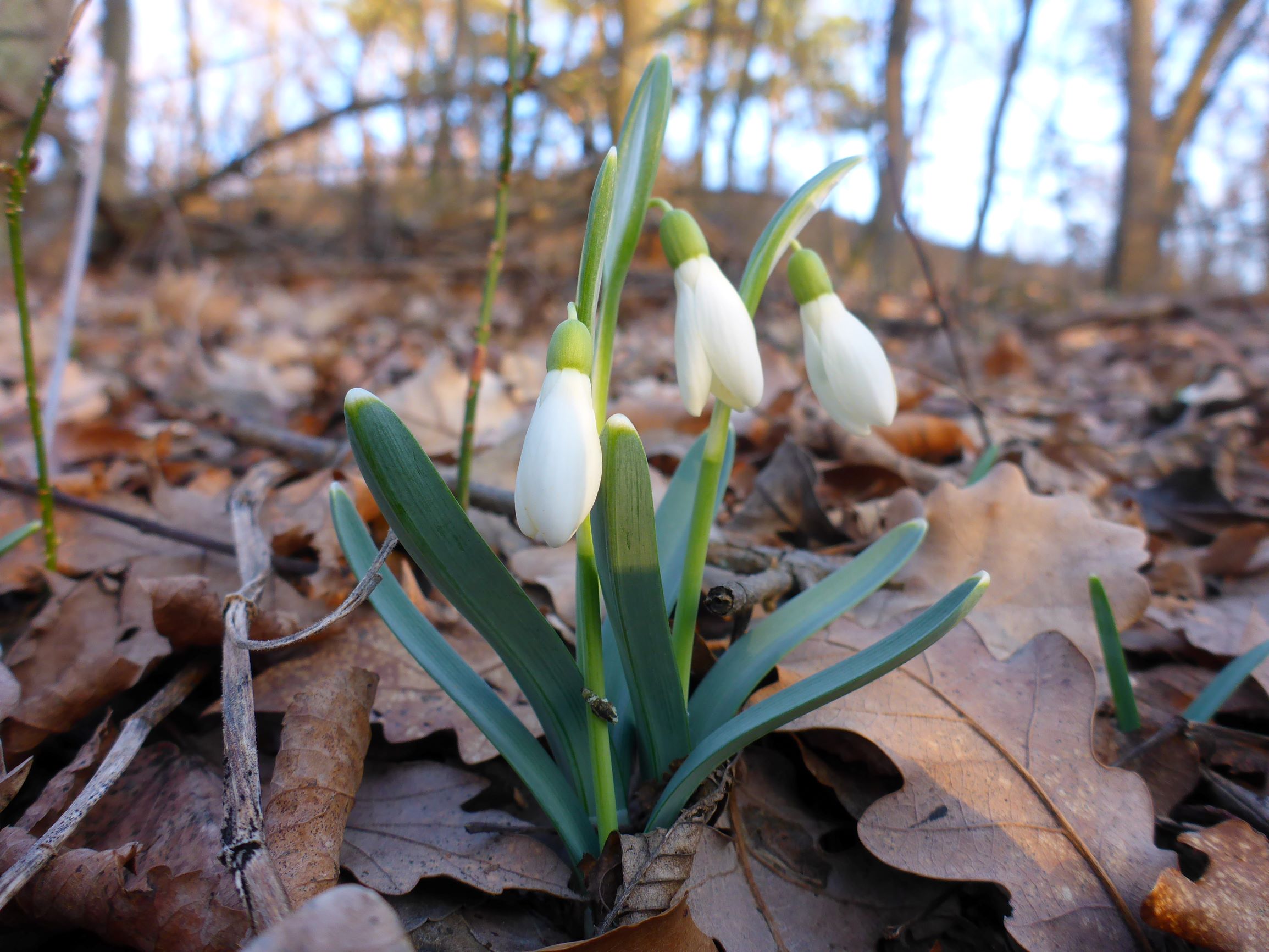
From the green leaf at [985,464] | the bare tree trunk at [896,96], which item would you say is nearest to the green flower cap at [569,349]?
the green leaf at [985,464]

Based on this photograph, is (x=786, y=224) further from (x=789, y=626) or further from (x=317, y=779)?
(x=317, y=779)

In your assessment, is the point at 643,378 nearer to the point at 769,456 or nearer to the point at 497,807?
the point at 769,456

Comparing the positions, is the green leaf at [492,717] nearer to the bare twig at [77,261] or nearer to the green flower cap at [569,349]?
the green flower cap at [569,349]

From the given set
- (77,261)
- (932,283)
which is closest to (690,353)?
(77,261)

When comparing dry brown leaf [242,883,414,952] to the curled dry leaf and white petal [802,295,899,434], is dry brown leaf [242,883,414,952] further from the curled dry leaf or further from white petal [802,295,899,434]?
white petal [802,295,899,434]

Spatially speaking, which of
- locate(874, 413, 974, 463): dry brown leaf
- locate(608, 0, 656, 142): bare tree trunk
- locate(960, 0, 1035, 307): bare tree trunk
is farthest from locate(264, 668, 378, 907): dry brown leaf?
locate(608, 0, 656, 142): bare tree trunk

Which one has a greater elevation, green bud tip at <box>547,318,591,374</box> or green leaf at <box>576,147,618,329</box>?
green leaf at <box>576,147,618,329</box>
